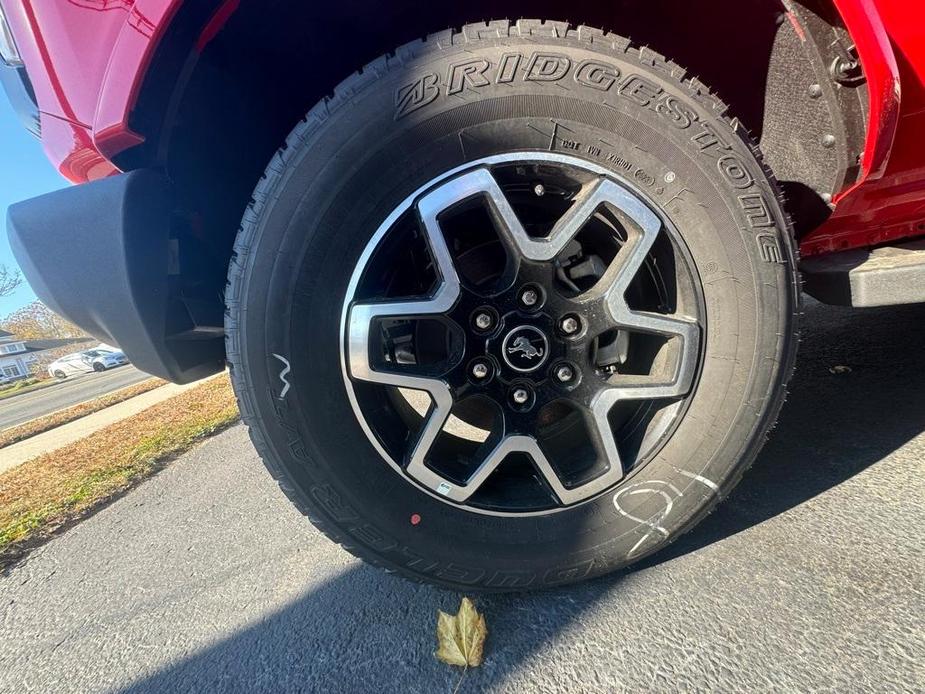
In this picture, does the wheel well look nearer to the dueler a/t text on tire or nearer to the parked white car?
the dueler a/t text on tire

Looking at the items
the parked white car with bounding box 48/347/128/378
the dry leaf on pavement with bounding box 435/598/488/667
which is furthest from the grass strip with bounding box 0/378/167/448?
the parked white car with bounding box 48/347/128/378

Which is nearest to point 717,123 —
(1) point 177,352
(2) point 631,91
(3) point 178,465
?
(2) point 631,91

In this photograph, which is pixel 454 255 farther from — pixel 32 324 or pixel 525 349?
pixel 32 324

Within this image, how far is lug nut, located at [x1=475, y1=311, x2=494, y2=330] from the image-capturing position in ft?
3.60

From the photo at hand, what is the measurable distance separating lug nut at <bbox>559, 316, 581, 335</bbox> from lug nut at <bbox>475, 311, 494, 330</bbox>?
169 millimetres

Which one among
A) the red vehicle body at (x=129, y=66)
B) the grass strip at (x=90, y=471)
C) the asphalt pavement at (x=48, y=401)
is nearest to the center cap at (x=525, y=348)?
the red vehicle body at (x=129, y=66)

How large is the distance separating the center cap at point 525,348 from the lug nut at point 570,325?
5cm

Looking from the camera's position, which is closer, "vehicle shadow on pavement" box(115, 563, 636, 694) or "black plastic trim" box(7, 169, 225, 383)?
"vehicle shadow on pavement" box(115, 563, 636, 694)

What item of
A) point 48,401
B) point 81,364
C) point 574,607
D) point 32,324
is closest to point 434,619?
point 574,607

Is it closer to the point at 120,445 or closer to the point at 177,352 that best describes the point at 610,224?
the point at 177,352

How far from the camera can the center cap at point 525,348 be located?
1.10m

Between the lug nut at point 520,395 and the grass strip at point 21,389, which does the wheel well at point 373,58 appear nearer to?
the lug nut at point 520,395

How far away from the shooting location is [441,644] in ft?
3.30

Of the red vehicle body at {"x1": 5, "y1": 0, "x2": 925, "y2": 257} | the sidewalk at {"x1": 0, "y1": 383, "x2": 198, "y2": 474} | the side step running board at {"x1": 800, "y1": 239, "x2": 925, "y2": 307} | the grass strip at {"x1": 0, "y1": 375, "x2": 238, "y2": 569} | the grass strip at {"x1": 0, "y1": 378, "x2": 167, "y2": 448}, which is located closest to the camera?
the red vehicle body at {"x1": 5, "y1": 0, "x2": 925, "y2": 257}
